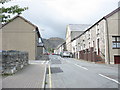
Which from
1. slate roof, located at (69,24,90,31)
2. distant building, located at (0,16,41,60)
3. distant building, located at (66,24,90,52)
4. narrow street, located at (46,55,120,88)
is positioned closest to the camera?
narrow street, located at (46,55,120,88)

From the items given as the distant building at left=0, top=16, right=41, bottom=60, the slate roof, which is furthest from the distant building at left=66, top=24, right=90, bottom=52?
the distant building at left=0, top=16, right=41, bottom=60

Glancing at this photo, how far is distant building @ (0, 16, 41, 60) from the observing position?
116ft

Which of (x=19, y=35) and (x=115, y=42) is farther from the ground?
(x=19, y=35)

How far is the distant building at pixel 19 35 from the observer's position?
35.5 meters

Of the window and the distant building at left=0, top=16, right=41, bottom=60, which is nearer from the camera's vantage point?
the window

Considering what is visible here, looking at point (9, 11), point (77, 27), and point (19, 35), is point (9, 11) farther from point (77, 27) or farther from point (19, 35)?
point (77, 27)

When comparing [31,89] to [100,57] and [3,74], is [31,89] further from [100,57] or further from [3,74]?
[100,57]

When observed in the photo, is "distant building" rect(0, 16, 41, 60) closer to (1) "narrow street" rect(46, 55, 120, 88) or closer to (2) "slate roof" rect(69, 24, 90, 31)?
(1) "narrow street" rect(46, 55, 120, 88)

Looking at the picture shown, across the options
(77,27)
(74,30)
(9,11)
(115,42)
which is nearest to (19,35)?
(115,42)

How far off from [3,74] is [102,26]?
67.1 feet

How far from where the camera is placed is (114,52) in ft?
90.5

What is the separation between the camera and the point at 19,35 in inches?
1420

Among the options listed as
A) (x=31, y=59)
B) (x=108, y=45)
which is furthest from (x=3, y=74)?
(x=31, y=59)

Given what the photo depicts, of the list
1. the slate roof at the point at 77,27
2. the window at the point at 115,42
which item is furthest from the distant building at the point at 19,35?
the slate roof at the point at 77,27
